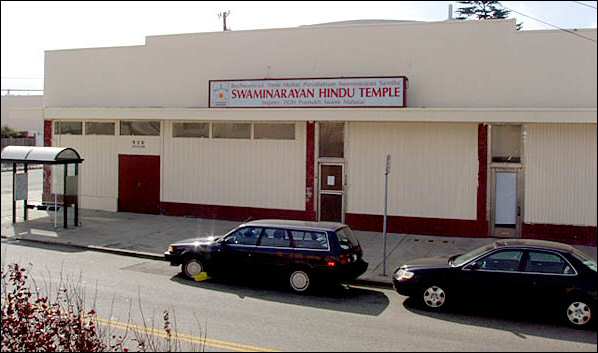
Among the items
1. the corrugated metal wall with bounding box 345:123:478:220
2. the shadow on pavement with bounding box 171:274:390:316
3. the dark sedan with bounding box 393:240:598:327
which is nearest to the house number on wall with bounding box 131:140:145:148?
the corrugated metal wall with bounding box 345:123:478:220

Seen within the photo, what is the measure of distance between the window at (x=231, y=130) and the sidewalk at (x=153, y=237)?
2669 millimetres

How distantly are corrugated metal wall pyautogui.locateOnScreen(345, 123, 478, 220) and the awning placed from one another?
8.07 meters

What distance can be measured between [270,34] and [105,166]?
7.30 metres

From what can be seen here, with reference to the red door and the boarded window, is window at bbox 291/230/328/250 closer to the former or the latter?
the boarded window

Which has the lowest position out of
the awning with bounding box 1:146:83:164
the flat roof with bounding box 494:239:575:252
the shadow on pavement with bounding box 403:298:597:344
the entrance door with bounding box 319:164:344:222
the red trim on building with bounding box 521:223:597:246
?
the shadow on pavement with bounding box 403:298:597:344

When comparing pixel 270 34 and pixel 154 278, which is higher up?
pixel 270 34

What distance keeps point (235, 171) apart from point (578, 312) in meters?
12.3

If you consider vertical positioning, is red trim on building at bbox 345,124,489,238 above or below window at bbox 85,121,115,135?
below

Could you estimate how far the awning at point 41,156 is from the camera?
17734 millimetres

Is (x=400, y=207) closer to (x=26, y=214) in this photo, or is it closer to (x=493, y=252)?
(x=493, y=252)

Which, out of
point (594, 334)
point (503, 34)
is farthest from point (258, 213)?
point (594, 334)

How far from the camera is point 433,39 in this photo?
16688 millimetres

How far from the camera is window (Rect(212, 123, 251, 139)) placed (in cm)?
1903

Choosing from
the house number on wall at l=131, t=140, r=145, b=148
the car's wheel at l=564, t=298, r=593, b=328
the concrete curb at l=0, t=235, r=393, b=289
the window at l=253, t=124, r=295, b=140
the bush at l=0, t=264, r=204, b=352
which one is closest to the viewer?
the bush at l=0, t=264, r=204, b=352
